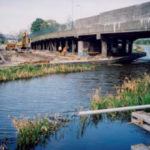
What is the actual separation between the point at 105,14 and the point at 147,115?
2765 cm

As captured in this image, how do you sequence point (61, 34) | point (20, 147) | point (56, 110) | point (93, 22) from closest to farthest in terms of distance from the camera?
point (20, 147) → point (56, 110) → point (93, 22) → point (61, 34)

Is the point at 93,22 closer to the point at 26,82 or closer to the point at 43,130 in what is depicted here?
the point at 26,82

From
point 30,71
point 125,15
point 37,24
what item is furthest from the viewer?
point 37,24

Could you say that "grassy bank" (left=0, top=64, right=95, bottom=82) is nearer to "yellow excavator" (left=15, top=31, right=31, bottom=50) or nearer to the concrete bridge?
the concrete bridge

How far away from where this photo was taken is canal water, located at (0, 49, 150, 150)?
271 inches

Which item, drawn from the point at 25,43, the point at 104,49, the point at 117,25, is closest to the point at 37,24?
the point at 25,43

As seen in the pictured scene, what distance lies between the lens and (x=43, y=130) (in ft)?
23.4

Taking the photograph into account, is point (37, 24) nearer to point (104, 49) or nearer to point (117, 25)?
point (104, 49)

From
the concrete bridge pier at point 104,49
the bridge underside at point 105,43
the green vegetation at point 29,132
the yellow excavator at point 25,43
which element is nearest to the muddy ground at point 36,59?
the concrete bridge pier at point 104,49

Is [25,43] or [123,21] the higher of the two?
[123,21]

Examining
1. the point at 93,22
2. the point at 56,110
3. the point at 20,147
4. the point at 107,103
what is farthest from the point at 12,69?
the point at 93,22

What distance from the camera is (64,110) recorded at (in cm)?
1012

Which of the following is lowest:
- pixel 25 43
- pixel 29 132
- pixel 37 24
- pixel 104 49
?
pixel 29 132

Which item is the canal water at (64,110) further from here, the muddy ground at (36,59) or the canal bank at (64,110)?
the muddy ground at (36,59)
